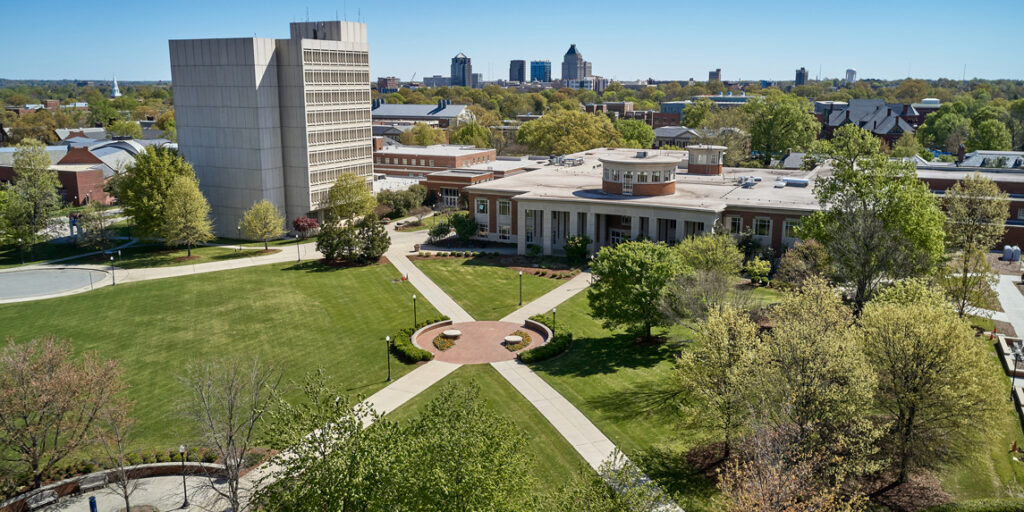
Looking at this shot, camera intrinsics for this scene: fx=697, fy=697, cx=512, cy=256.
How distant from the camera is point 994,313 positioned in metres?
49.4

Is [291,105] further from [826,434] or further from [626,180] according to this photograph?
[826,434]

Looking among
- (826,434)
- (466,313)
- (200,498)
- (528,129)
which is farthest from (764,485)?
(528,129)

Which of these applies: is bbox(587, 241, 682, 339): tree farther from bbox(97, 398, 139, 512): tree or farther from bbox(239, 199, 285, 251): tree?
bbox(239, 199, 285, 251): tree

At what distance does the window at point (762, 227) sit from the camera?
204 ft

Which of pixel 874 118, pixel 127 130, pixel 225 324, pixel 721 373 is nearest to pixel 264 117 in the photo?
pixel 225 324

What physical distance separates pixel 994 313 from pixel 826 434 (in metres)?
33.4

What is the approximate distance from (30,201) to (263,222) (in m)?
22.6

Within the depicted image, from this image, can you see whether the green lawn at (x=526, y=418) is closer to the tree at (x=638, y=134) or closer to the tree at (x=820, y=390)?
the tree at (x=820, y=390)

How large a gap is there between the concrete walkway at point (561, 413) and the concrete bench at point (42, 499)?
20662mm

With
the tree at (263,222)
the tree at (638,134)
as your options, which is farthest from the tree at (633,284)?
the tree at (638,134)

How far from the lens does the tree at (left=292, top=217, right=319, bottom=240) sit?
7388cm

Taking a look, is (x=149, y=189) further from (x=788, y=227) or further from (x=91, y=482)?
(x=788, y=227)

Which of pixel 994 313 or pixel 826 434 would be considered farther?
pixel 994 313

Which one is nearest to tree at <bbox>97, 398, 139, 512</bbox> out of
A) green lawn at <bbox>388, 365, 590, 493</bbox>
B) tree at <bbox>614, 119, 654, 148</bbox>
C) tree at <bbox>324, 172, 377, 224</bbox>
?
green lawn at <bbox>388, 365, 590, 493</bbox>
